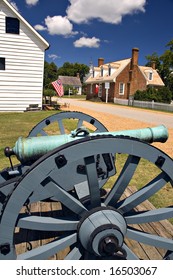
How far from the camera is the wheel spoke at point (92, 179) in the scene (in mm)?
1760

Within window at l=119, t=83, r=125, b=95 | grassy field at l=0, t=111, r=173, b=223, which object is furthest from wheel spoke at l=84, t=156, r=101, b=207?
window at l=119, t=83, r=125, b=95

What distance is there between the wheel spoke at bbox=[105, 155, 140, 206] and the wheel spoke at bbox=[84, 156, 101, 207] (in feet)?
0.43

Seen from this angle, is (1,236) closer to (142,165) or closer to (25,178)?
(25,178)

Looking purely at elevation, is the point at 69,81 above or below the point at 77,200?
above

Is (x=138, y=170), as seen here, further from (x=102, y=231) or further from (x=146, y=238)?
(x=102, y=231)

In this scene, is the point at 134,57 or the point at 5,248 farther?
the point at 134,57

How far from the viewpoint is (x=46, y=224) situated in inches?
72.3

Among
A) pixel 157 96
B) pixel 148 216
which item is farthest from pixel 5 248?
pixel 157 96

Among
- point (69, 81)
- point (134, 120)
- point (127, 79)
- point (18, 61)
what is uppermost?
point (69, 81)

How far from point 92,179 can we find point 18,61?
14547 mm

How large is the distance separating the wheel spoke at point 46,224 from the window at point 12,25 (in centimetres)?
1500

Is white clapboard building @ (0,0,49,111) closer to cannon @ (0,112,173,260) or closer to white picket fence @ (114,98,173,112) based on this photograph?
white picket fence @ (114,98,173,112)

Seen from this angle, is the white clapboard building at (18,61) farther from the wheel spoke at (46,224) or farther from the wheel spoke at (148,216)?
the wheel spoke at (148,216)
